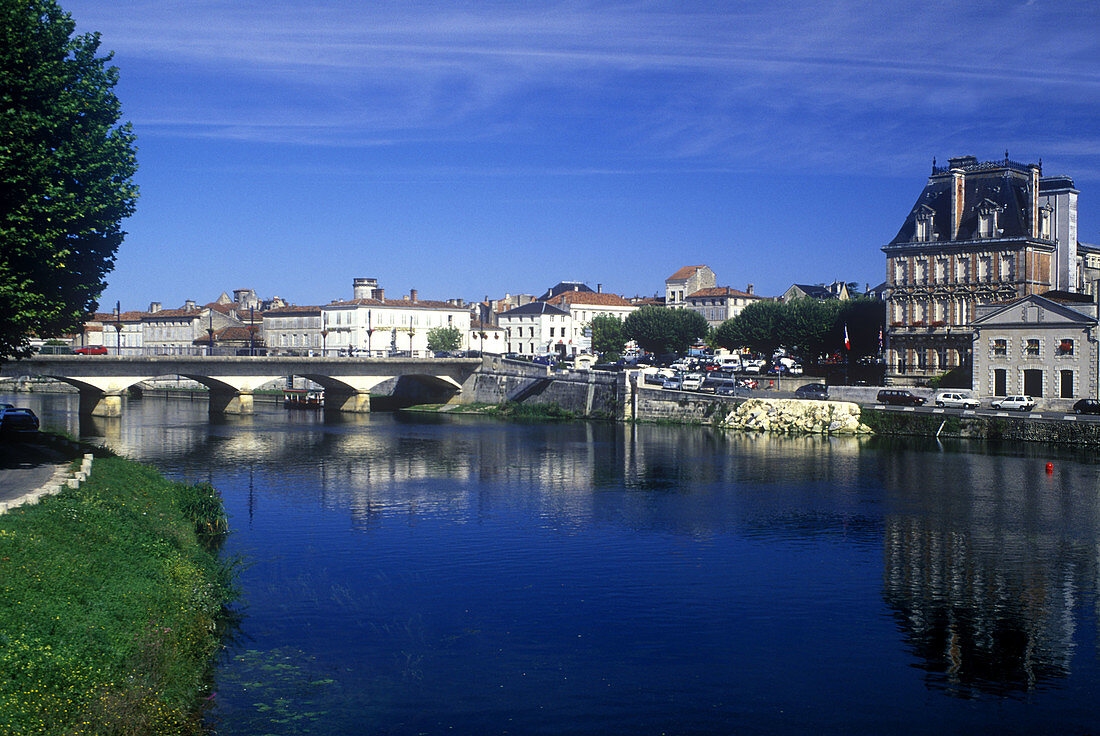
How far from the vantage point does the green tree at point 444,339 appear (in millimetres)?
133000

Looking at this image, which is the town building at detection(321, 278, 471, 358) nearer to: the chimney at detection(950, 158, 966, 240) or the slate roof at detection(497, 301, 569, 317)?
the slate roof at detection(497, 301, 569, 317)

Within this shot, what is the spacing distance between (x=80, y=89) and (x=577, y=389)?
53.6 metres

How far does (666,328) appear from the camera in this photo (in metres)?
113

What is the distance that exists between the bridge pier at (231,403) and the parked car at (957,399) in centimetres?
5198

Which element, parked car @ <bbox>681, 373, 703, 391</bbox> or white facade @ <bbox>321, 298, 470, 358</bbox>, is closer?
parked car @ <bbox>681, 373, 703, 391</bbox>

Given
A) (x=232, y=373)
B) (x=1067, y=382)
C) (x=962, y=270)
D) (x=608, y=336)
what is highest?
(x=962, y=270)

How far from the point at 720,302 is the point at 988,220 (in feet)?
244

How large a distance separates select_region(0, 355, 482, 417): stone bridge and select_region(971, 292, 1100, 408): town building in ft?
136

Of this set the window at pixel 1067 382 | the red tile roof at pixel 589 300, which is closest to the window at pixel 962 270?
the window at pixel 1067 382

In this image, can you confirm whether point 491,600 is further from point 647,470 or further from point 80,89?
point 647,470

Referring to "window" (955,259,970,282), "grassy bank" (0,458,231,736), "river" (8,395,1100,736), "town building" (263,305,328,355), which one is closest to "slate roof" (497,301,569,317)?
"town building" (263,305,328,355)

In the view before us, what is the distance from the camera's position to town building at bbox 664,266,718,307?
518ft

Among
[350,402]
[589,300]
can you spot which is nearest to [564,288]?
[589,300]

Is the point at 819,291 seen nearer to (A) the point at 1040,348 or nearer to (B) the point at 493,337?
(B) the point at 493,337
